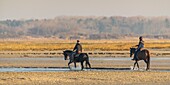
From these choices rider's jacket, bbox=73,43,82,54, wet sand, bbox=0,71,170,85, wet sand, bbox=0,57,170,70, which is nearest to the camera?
wet sand, bbox=0,71,170,85

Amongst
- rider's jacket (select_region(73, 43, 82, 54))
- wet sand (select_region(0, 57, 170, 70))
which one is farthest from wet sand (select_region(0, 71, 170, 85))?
wet sand (select_region(0, 57, 170, 70))

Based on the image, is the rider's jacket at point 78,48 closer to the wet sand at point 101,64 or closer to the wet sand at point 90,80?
the wet sand at point 90,80

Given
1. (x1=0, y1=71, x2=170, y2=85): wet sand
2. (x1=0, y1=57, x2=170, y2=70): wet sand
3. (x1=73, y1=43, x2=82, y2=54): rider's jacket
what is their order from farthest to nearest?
1. (x1=0, y1=57, x2=170, y2=70): wet sand
2. (x1=73, y1=43, x2=82, y2=54): rider's jacket
3. (x1=0, y1=71, x2=170, y2=85): wet sand

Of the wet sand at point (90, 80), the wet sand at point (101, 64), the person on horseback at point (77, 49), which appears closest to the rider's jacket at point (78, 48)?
the person on horseback at point (77, 49)

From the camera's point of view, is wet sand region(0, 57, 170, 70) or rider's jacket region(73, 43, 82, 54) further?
wet sand region(0, 57, 170, 70)

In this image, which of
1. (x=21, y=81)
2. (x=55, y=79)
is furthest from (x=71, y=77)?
(x=21, y=81)

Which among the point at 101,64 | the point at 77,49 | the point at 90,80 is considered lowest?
the point at 101,64

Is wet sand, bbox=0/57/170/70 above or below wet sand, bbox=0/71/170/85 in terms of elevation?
below

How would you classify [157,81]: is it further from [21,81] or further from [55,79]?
[21,81]

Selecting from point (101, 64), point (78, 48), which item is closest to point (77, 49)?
point (78, 48)

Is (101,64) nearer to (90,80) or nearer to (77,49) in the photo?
(77,49)

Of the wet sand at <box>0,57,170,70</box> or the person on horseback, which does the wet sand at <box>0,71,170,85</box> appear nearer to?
the person on horseback

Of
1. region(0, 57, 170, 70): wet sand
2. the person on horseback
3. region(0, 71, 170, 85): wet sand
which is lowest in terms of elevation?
region(0, 57, 170, 70): wet sand

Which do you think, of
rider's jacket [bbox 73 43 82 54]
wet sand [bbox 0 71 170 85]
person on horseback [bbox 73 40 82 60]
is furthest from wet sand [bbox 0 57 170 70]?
wet sand [bbox 0 71 170 85]
